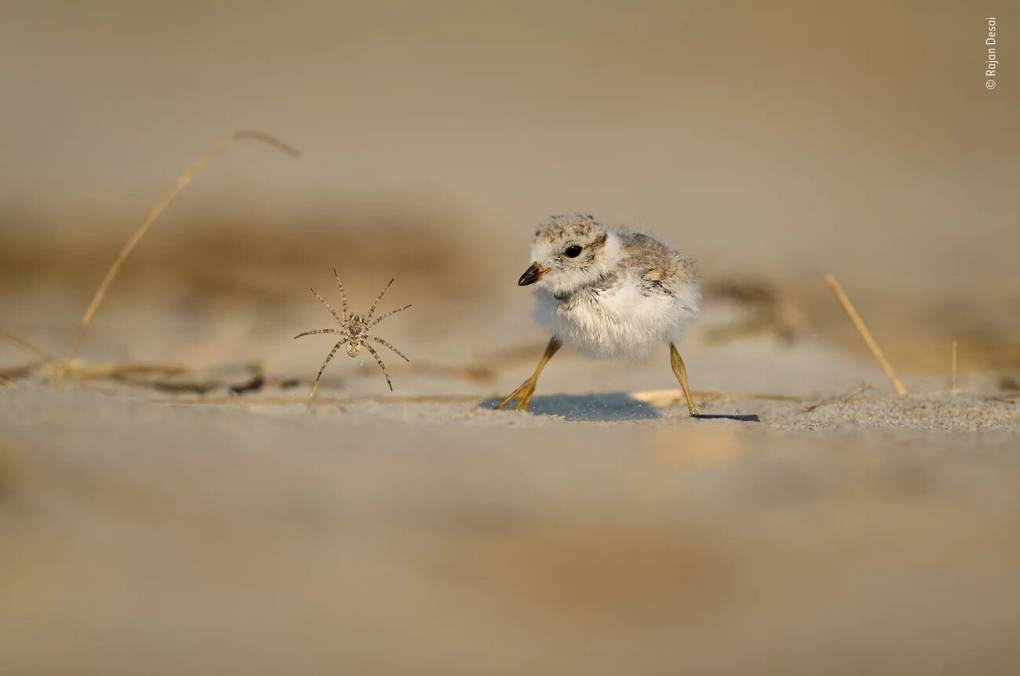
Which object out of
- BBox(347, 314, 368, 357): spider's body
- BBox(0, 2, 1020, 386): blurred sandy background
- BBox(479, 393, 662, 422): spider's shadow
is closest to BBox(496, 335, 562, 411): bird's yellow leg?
BBox(479, 393, 662, 422): spider's shadow

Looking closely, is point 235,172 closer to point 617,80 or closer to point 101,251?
point 101,251

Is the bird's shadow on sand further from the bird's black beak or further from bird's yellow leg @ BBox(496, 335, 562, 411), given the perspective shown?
the bird's black beak

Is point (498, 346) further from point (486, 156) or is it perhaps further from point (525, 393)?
point (486, 156)

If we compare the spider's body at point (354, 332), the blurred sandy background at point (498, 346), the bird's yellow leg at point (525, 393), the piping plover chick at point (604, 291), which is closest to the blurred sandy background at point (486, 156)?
the blurred sandy background at point (498, 346)

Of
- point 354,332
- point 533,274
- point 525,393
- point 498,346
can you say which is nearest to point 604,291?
point 533,274

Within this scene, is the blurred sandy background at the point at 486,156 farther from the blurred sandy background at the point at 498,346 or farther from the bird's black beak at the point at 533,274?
the bird's black beak at the point at 533,274

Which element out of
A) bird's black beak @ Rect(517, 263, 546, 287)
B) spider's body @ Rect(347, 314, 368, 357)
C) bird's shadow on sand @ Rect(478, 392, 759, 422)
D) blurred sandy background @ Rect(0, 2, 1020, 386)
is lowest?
bird's shadow on sand @ Rect(478, 392, 759, 422)
